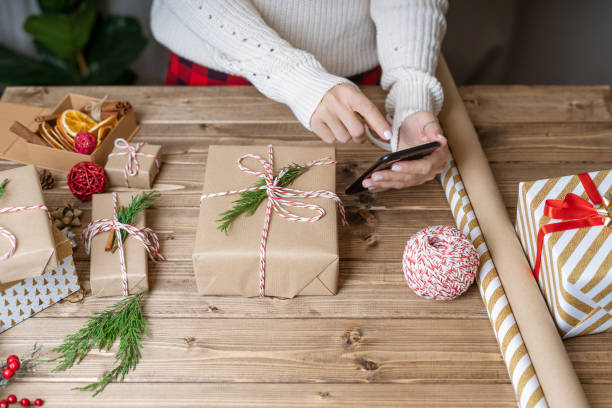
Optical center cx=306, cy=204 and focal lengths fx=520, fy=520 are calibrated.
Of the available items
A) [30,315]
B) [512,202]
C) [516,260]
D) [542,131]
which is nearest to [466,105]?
[542,131]

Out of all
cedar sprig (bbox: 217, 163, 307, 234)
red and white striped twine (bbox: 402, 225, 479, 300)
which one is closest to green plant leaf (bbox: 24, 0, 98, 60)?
cedar sprig (bbox: 217, 163, 307, 234)

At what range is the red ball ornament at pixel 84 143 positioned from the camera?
3.65 ft

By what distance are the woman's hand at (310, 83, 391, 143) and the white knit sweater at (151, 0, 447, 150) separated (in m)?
0.02

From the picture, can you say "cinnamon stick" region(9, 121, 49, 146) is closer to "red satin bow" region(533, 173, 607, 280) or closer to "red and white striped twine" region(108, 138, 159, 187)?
"red and white striped twine" region(108, 138, 159, 187)

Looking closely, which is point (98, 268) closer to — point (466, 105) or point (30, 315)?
point (30, 315)

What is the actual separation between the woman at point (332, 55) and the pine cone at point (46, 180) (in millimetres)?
476

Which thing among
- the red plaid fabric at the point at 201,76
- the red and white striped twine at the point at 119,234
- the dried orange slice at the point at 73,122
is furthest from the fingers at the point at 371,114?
the dried orange slice at the point at 73,122

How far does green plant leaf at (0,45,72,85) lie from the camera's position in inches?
83.7

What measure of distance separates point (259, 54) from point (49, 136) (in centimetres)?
50

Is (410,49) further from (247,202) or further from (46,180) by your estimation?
(46,180)

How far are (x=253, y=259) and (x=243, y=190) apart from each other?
0.49 ft

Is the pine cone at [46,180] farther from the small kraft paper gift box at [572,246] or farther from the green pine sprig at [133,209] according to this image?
the small kraft paper gift box at [572,246]

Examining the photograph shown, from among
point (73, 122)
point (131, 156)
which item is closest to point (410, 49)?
point (131, 156)

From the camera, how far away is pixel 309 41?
1.33 meters
